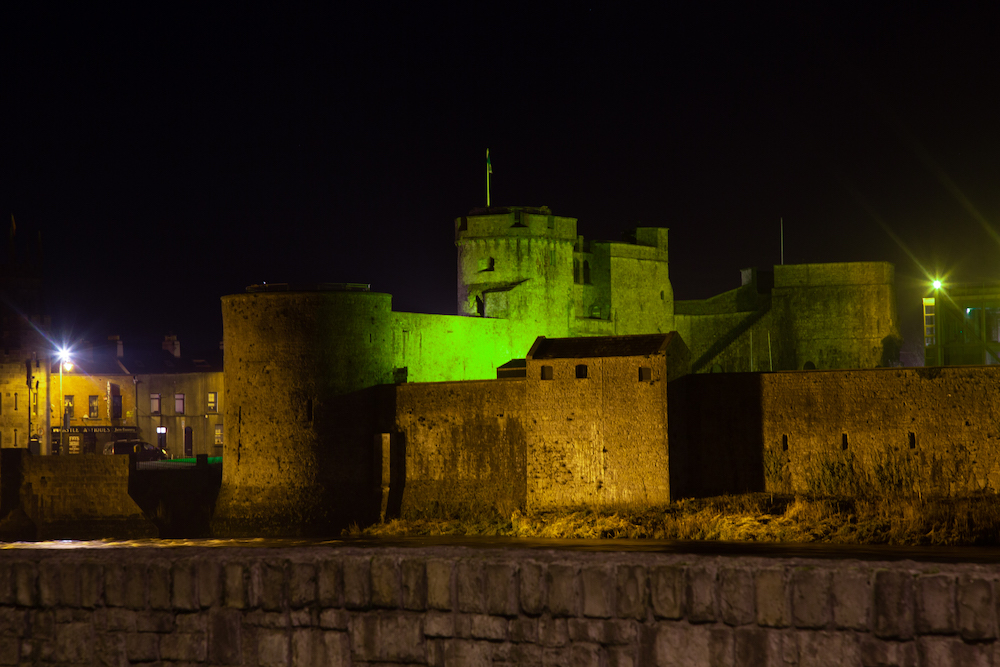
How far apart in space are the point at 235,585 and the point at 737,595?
4213 mm

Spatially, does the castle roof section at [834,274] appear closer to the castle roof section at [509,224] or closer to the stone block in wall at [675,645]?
the castle roof section at [509,224]

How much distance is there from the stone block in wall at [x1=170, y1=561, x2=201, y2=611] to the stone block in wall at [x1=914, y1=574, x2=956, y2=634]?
5.88 meters

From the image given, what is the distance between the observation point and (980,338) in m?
47.2

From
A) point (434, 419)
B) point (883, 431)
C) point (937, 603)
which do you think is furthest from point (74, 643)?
point (434, 419)

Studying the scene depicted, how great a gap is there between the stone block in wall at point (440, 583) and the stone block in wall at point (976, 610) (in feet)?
12.6

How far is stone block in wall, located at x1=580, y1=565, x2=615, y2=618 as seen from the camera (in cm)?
915

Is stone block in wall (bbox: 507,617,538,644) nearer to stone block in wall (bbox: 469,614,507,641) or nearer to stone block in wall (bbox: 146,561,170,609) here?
stone block in wall (bbox: 469,614,507,641)

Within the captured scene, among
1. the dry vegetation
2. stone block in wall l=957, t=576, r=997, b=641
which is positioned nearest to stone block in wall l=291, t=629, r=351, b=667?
stone block in wall l=957, t=576, r=997, b=641

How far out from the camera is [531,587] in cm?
933

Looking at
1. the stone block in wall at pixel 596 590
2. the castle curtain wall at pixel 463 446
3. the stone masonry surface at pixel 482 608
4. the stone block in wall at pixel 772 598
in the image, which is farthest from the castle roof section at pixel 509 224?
the stone block in wall at pixel 772 598

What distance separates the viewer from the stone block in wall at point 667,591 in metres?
8.99

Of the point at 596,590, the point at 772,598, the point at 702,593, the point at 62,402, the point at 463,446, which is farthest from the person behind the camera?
the point at 62,402

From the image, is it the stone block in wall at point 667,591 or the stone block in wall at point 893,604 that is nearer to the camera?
the stone block in wall at point 893,604

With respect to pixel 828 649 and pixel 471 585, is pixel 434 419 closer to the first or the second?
pixel 471 585
